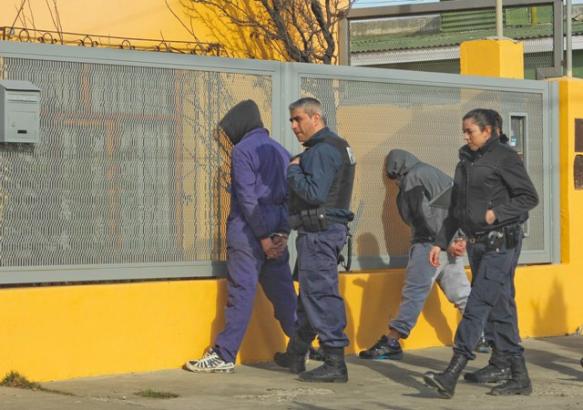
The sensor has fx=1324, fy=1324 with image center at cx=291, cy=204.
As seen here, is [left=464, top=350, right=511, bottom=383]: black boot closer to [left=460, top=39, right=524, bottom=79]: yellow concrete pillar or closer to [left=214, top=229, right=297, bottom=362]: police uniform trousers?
[left=214, top=229, right=297, bottom=362]: police uniform trousers

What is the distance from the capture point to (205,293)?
953 centimetres

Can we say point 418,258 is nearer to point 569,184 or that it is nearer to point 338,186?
point 338,186

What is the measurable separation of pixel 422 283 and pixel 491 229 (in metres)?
1.94

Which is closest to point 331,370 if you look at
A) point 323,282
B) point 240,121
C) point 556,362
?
point 323,282

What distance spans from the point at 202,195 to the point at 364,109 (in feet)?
5.62

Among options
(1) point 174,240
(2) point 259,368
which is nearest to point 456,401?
(2) point 259,368

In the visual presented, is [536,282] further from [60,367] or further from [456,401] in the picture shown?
[60,367]

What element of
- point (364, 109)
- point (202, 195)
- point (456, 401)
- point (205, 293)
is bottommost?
point (456, 401)

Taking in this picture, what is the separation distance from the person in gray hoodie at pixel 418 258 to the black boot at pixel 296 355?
3.48 ft

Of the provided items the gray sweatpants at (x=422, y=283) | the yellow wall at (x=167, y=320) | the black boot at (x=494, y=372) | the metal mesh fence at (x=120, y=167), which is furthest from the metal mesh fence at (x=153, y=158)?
the black boot at (x=494, y=372)

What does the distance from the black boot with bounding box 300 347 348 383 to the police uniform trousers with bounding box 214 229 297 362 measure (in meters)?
0.64

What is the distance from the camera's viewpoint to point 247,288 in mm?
9156

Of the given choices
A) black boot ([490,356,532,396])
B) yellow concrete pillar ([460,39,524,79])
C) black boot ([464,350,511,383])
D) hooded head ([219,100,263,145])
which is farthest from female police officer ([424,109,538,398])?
yellow concrete pillar ([460,39,524,79])

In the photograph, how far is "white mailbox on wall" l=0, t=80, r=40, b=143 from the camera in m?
8.64
